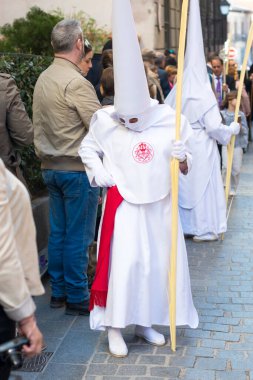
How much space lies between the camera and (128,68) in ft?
15.7

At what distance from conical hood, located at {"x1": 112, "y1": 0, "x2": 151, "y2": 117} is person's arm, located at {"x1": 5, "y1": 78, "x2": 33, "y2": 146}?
0.71 m

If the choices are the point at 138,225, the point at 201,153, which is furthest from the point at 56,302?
the point at 201,153

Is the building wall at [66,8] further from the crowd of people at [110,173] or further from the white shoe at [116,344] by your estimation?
the white shoe at [116,344]

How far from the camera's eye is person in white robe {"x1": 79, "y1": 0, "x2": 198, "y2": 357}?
4.84 m

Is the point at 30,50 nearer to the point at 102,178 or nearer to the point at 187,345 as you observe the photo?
the point at 102,178

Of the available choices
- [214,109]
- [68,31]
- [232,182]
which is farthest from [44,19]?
[68,31]

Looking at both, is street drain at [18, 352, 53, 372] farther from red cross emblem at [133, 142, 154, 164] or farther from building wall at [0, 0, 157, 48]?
building wall at [0, 0, 157, 48]

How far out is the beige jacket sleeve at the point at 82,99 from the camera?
5.53 metres

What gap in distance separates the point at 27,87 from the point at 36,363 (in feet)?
10.5

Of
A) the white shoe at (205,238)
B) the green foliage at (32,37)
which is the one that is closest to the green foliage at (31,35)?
the green foliage at (32,37)

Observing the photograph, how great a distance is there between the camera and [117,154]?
4.97 m

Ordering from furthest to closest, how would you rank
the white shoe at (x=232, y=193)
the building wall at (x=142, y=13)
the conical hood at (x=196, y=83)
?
the building wall at (x=142, y=13)
the white shoe at (x=232, y=193)
the conical hood at (x=196, y=83)

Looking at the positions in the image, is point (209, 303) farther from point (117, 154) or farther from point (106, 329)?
point (117, 154)

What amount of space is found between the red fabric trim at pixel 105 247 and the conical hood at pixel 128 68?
1.81 feet
